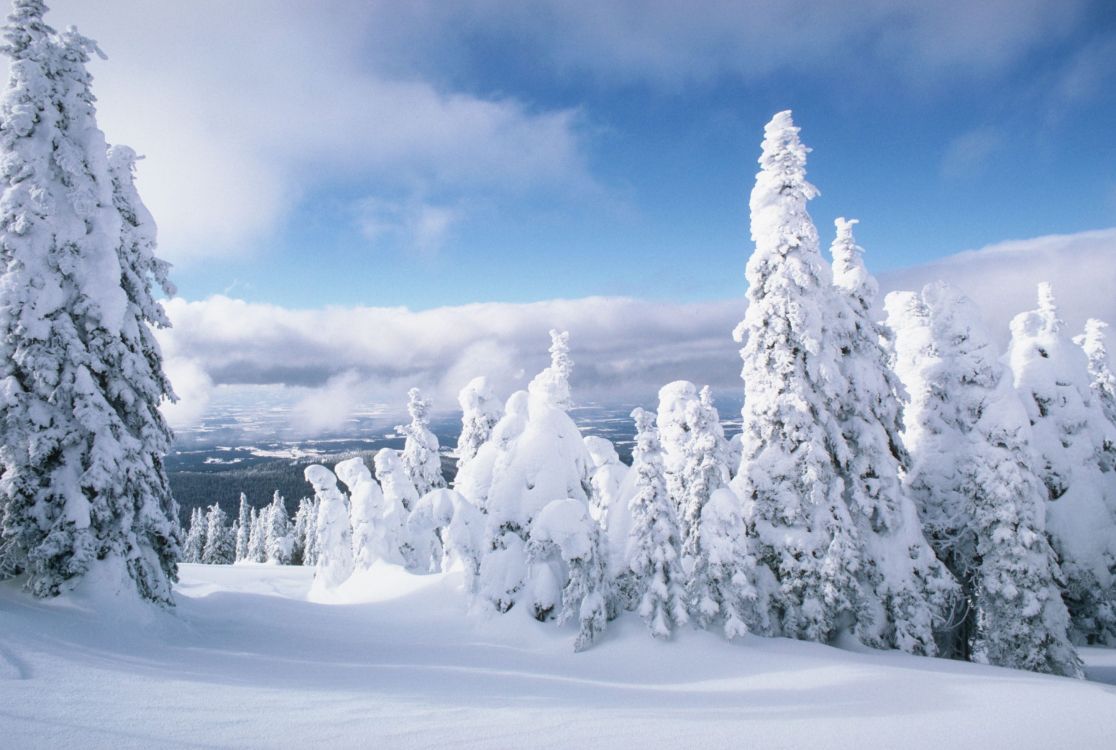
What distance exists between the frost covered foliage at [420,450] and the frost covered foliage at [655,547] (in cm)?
2613

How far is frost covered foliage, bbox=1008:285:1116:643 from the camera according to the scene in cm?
2170

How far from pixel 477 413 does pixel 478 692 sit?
85.6 feet

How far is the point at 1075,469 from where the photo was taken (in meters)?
22.0

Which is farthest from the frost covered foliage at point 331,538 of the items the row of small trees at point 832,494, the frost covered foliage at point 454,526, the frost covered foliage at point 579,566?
the frost covered foliage at point 579,566

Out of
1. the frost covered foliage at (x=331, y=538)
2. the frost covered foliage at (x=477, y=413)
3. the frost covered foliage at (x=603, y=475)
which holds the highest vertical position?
the frost covered foliage at (x=477, y=413)

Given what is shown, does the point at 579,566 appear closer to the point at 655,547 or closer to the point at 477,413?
the point at 655,547

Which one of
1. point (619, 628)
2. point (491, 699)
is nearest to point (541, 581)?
point (619, 628)

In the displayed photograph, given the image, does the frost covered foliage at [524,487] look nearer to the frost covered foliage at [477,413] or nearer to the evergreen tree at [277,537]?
the frost covered foliage at [477,413]

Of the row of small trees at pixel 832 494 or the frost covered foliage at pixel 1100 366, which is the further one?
the frost covered foliage at pixel 1100 366

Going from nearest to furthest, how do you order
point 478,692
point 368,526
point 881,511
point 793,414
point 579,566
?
point 478,692 < point 579,566 < point 793,414 < point 881,511 < point 368,526

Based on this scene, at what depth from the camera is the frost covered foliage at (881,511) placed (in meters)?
16.1

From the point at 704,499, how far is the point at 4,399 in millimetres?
17825

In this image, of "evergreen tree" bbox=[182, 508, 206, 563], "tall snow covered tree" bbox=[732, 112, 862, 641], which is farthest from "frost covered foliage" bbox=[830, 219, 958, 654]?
"evergreen tree" bbox=[182, 508, 206, 563]

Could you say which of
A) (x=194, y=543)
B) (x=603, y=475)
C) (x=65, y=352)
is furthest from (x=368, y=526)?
(x=194, y=543)
